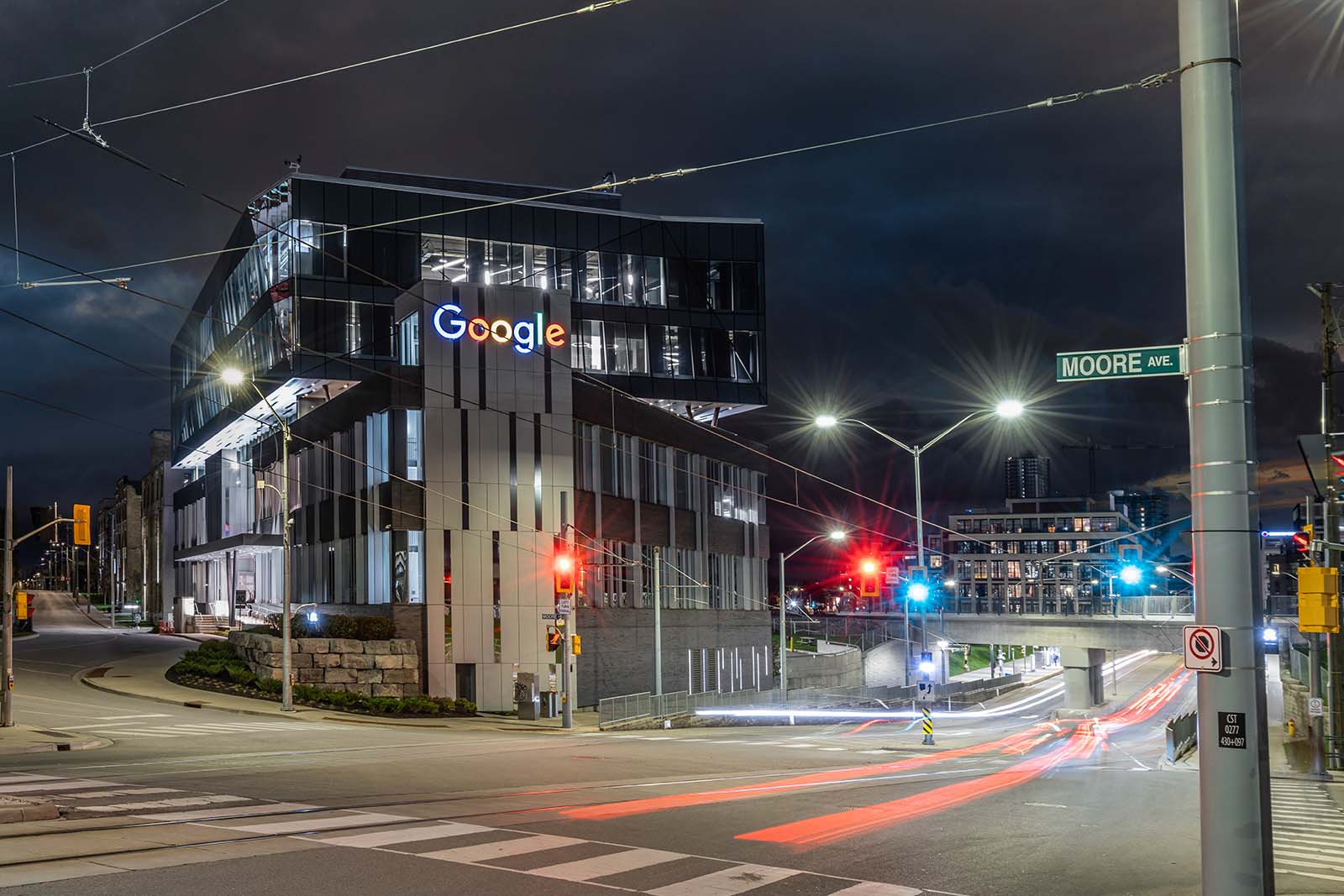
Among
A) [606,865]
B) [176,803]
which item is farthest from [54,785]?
[606,865]

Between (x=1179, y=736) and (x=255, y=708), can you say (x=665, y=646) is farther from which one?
(x=1179, y=736)

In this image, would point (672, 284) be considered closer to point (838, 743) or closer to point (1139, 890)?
point (838, 743)

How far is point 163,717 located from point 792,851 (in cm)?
2801

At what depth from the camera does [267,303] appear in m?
65.8

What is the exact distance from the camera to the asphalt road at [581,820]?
12.2 meters

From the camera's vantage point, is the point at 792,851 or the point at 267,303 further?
the point at 267,303

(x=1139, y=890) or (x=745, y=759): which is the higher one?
(x=1139, y=890)

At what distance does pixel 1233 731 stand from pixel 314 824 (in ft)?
37.3

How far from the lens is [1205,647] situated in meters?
8.80

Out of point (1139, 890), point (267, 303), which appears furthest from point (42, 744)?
point (267, 303)

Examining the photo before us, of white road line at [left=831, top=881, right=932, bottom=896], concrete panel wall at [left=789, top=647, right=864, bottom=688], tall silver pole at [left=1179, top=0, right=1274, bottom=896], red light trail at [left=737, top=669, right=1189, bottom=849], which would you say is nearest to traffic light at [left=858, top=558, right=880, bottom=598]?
red light trail at [left=737, top=669, right=1189, bottom=849]

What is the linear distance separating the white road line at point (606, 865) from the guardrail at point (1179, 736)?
24203 millimetres

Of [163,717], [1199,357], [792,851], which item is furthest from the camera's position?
[163,717]

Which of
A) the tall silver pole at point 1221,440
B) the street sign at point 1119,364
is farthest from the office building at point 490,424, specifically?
the tall silver pole at point 1221,440
